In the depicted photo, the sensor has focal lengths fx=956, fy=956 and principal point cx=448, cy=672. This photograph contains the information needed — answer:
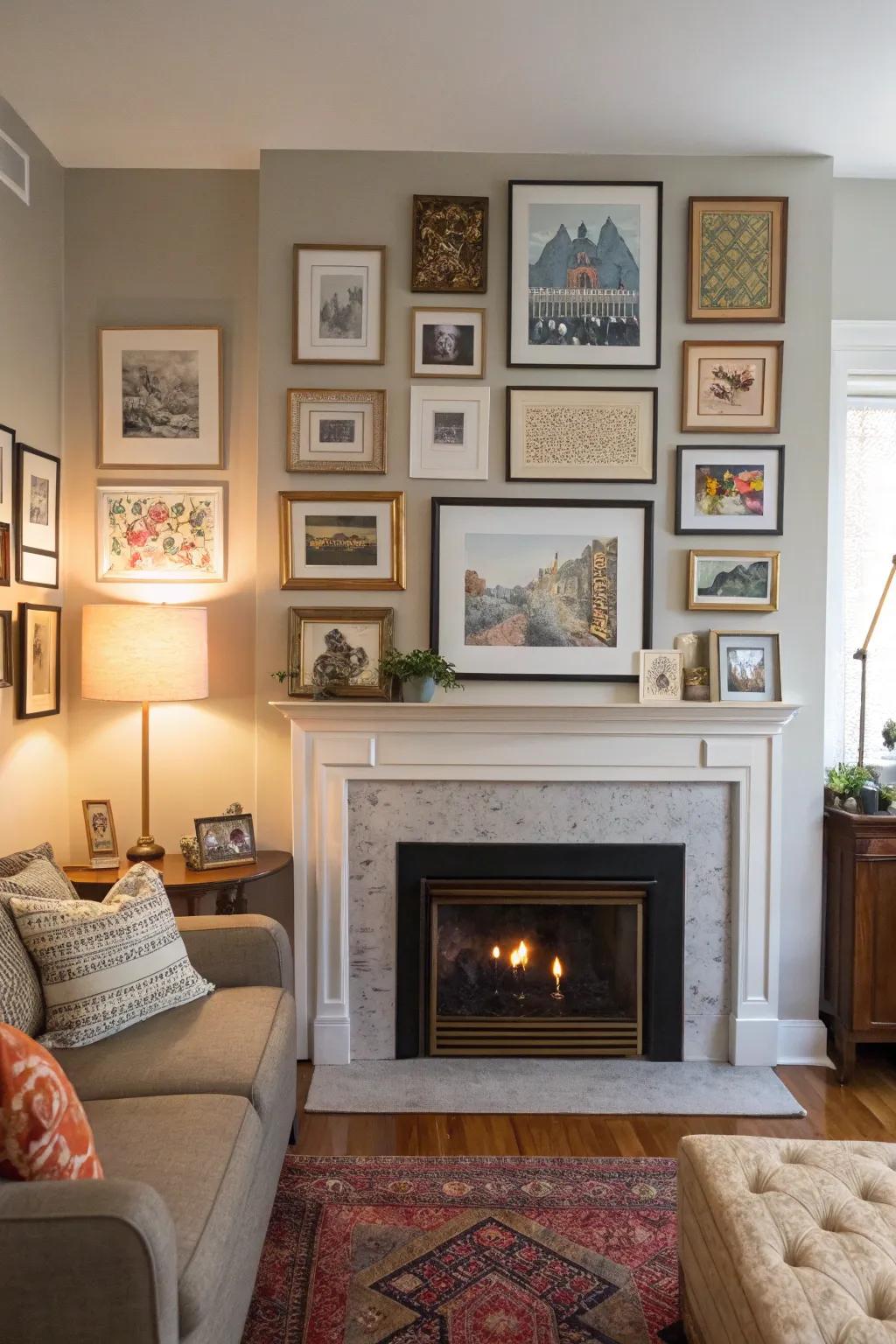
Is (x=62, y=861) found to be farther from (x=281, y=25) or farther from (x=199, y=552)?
(x=281, y=25)

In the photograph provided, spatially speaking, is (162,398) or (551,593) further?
(162,398)

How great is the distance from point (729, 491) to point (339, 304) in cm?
148

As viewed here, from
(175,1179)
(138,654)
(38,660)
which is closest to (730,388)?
(138,654)

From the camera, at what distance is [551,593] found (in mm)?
3285

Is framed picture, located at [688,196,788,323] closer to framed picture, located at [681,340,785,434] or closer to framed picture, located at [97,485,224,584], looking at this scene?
framed picture, located at [681,340,785,434]

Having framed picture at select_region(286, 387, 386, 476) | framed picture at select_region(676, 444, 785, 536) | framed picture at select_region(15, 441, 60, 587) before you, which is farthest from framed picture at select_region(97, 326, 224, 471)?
framed picture at select_region(676, 444, 785, 536)

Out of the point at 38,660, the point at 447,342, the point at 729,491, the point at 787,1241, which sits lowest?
the point at 787,1241

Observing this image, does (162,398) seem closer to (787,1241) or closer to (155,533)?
(155,533)

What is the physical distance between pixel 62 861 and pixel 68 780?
0.28 m

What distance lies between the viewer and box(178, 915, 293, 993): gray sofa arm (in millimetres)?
2553

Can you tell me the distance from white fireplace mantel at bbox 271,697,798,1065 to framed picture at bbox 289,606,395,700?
10 centimetres

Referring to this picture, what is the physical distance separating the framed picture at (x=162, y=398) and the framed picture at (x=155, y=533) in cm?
11

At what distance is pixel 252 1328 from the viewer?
6.54 ft

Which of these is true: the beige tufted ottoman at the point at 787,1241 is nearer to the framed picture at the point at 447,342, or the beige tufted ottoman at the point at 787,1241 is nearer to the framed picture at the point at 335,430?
the framed picture at the point at 335,430
